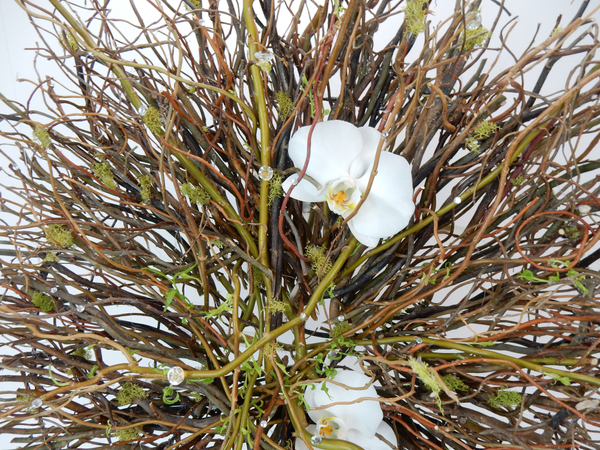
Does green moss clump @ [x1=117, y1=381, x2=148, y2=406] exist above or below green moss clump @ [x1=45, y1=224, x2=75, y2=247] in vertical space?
below

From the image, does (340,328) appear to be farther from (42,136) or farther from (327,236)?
(42,136)

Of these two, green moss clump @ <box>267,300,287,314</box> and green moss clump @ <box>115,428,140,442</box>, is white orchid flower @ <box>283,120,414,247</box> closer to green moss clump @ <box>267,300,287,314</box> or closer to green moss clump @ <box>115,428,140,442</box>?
green moss clump @ <box>267,300,287,314</box>

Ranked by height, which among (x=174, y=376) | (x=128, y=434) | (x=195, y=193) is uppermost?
(x=195, y=193)

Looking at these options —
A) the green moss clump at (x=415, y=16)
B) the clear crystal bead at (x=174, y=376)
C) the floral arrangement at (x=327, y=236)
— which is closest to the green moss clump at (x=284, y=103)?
the floral arrangement at (x=327, y=236)

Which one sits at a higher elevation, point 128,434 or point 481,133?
point 481,133

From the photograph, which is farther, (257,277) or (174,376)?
(257,277)

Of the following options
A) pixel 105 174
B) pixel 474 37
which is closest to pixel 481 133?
pixel 474 37

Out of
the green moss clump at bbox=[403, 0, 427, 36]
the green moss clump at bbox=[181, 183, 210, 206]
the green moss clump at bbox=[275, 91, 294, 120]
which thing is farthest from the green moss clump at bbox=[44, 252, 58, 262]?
the green moss clump at bbox=[403, 0, 427, 36]
